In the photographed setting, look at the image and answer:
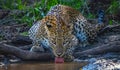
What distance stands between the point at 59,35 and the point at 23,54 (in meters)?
0.91

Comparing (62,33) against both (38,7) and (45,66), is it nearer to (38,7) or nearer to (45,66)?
(45,66)

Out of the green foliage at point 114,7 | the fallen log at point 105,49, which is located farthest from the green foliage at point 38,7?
the fallen log at point 105,49

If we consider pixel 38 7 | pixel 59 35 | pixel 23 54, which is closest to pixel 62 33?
pixel 59 35

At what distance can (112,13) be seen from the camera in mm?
11773

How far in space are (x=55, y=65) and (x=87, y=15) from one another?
446 centimetres

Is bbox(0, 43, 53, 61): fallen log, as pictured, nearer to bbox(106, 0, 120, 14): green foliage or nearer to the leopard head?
the leopard head

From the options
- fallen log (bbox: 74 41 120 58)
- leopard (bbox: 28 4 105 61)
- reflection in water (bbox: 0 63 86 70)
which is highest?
leopard (bbox: 28 4 105 61)

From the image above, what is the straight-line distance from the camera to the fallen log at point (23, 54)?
781 centimetres

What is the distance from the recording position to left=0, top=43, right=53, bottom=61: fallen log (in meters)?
7.81

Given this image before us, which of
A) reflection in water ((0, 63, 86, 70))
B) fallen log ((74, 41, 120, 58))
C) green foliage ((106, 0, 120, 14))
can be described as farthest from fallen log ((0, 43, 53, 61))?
green foliage ((106, 0, 120, 14))

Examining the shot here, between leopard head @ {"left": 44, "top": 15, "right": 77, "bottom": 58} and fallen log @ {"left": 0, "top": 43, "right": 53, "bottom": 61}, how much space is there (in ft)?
0.65

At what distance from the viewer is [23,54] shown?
26.4ft

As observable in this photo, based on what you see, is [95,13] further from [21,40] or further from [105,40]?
[21,40]

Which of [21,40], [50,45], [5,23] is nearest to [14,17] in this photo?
[5,23]
